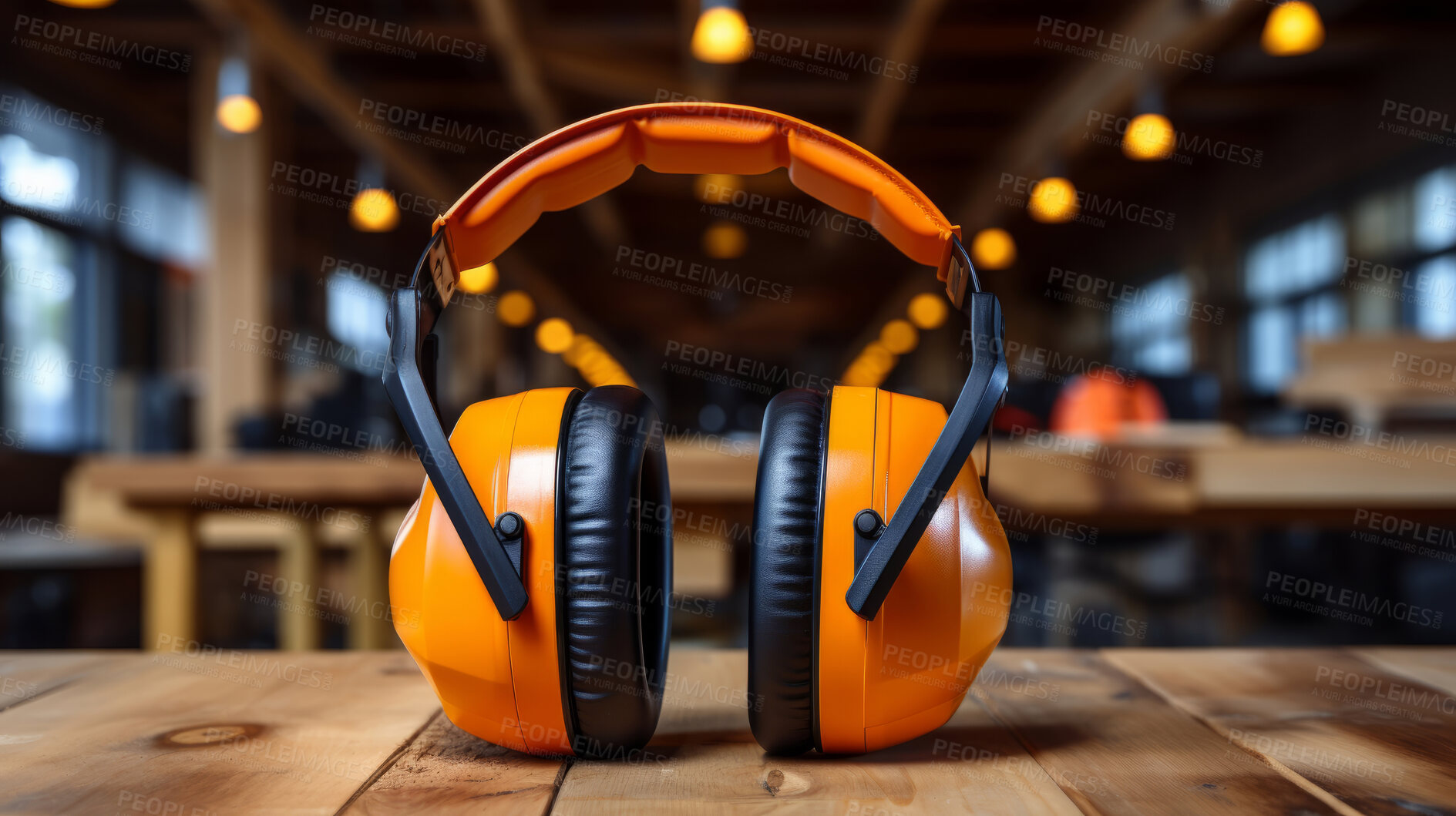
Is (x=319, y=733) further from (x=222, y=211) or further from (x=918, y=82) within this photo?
(x=918, y=82)

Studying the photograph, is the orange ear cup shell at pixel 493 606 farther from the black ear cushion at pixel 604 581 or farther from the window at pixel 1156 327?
the window at pixel 1156 327

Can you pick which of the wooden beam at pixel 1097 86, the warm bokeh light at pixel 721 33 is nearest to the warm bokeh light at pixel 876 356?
the wooden beam at pixel 1097 86

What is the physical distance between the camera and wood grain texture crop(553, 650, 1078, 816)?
486 millimetres

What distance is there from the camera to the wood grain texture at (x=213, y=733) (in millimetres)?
498

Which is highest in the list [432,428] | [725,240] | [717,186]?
[725,240]

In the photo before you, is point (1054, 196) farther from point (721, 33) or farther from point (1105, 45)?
point (721, 33)

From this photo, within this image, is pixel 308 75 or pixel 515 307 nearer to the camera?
pixel 308 75

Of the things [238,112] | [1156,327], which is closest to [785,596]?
[238,112]

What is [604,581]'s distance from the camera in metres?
0.53

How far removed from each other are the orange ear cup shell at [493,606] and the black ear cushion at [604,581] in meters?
0.01

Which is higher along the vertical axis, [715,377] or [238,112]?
[238,112]

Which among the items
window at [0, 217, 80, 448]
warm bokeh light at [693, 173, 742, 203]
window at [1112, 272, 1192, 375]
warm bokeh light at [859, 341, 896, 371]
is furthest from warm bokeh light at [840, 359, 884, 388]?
window at [0, 217, 80, 448]

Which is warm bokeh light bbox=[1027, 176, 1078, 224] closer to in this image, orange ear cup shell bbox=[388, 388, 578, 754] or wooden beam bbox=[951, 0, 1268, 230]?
wooden beam bbox=[951, 0, 1268, 230]

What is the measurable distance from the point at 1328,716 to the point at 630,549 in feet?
1.72
